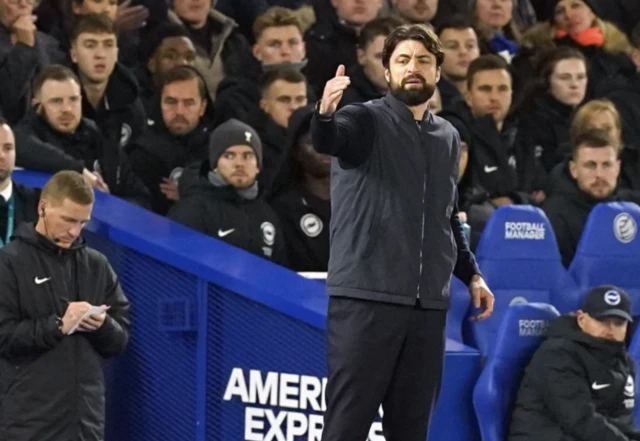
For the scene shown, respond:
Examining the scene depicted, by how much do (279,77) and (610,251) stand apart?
2.06 metres

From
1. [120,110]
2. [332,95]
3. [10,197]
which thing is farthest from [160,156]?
[332,95]

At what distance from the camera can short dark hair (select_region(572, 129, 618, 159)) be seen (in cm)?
870

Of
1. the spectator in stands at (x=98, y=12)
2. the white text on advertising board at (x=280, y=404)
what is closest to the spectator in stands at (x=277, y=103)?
the spectator in stands at (x=98, y=12)

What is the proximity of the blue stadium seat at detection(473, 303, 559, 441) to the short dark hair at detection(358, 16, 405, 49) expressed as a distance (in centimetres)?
267

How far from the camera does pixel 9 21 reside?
8.54m

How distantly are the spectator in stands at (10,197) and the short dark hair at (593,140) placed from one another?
125 inches

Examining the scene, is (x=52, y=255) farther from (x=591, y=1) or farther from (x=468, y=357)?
(x=591, y=1)

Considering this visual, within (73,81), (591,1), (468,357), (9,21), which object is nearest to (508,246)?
(468,357)

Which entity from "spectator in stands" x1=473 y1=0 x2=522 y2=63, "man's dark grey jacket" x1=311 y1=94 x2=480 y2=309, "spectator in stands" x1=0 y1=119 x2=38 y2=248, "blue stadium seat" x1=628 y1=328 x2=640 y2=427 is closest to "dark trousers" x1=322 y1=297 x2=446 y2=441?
"man's dark grey jacket" x1=311 y1=94 x2=480 y2=309

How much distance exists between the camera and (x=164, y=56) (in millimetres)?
9516

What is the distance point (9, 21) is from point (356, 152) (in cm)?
408

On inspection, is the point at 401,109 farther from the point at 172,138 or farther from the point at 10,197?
the point at 172,138

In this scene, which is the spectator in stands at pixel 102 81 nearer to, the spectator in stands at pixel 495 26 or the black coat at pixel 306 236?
the black coat at pixel 306 236

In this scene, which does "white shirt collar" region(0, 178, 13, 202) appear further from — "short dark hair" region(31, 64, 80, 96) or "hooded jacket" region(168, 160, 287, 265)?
"hooded jacket" region(168, 160, 287, 265)
